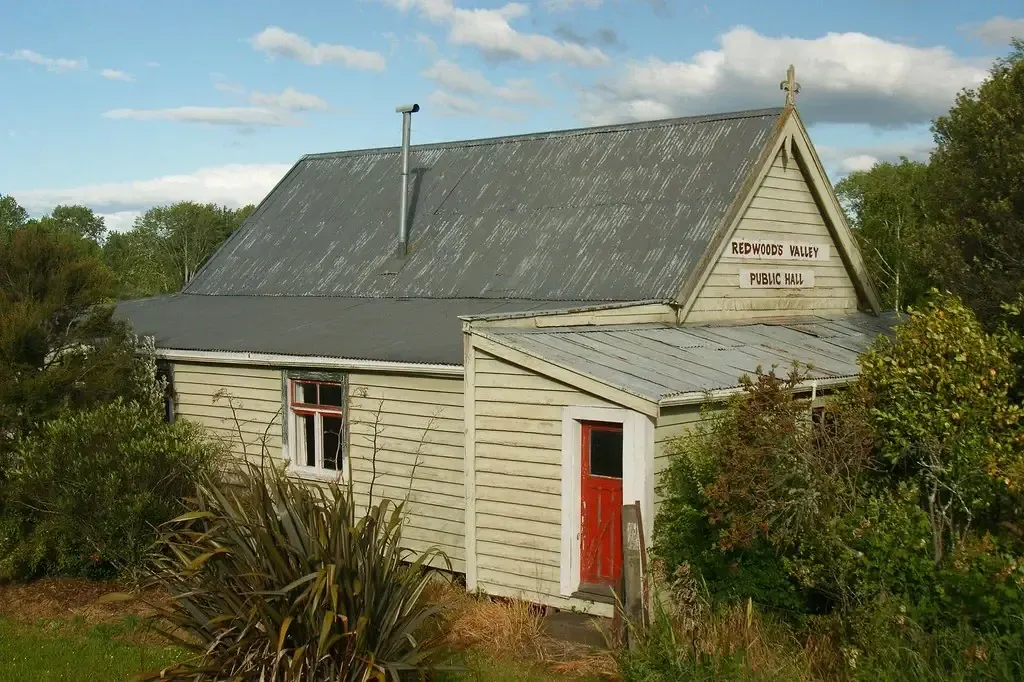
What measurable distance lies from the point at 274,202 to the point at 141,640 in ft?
41.6

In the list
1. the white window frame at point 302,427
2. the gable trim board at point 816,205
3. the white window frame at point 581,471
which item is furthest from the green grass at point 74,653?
the gable trim board at point 816,205

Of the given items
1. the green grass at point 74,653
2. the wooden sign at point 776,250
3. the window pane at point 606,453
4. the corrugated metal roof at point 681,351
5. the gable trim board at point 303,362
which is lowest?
the green grass at point 74,653

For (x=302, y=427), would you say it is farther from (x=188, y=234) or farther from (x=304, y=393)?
(x=188, y=234)

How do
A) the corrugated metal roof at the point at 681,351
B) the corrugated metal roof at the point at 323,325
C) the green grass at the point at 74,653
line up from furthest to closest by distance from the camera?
the corrugated metal roof at the point at 323,325 → the corrugated metal roof at the point at 681,351 → the green grass at the point at 74,653

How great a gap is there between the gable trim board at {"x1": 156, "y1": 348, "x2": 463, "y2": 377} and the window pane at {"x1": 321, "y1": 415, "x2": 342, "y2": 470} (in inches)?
33.2

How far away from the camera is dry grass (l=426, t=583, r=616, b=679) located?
9531 millimetres

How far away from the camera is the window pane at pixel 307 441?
561 inches

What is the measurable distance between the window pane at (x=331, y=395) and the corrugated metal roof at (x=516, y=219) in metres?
3.00

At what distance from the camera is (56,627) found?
37.3 feet

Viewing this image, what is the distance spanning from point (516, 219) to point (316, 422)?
5331 mm

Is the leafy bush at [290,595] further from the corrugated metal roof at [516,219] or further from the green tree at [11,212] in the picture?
the green tree at [11,212]

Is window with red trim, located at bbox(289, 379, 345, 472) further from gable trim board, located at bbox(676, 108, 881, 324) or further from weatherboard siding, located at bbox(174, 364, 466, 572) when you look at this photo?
gable trim board, located at bbox(676, 108, 881, 324)

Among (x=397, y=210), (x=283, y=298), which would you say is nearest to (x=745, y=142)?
(x=397, y=210)

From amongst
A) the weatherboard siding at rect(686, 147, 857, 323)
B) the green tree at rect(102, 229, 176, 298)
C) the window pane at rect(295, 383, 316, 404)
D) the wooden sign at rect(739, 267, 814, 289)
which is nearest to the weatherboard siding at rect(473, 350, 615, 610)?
the window pane at rect(295, 383, 316, 404)
